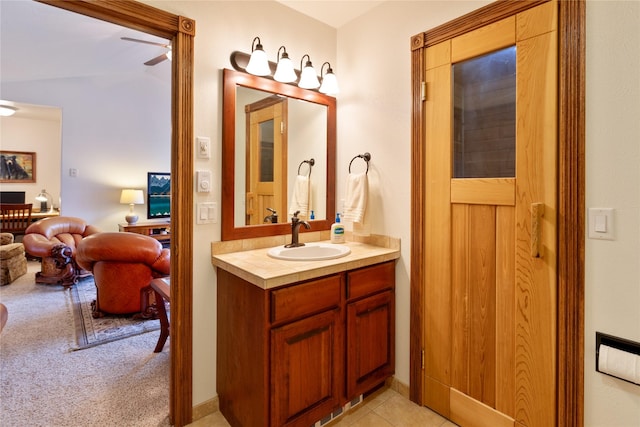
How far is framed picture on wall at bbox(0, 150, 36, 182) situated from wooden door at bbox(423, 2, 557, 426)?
8055mm

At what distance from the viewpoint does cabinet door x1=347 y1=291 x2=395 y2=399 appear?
1.76 metres

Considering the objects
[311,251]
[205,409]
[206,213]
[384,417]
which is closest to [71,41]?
[206,213]

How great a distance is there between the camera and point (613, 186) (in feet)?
4.09

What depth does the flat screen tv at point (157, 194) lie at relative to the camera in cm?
597

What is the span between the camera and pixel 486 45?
159 centimetres

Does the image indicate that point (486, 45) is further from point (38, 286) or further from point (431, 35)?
point (38, 286)

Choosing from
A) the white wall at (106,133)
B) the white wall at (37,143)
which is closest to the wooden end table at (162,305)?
the white wall at (106,133)

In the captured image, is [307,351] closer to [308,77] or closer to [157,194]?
[308,77]

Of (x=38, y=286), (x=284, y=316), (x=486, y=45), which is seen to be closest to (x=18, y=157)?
(x=38, y=286)

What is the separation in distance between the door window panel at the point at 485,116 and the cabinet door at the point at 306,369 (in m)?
1.05

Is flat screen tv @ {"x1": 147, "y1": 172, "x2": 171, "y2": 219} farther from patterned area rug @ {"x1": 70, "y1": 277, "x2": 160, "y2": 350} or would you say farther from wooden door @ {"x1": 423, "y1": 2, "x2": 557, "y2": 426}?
wooden door @ {"x1": 423, "y1": 2, "x2": 557, "y2": 426}

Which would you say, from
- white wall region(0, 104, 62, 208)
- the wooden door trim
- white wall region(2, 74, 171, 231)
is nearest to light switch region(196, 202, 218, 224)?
the wooden door trim

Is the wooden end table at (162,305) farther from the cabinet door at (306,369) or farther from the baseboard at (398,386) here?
the baseboard at (398,386)

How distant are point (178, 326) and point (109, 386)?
2.83 feet
